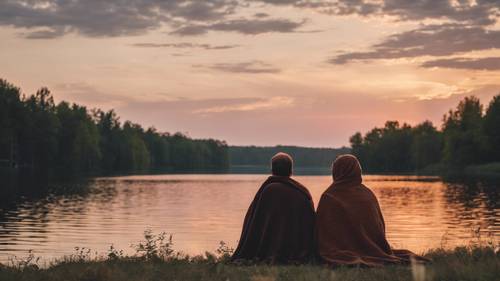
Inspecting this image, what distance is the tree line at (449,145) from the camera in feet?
372

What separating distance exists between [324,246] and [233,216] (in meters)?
24.6

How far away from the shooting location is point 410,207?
143 ft

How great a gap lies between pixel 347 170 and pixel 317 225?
1234mm

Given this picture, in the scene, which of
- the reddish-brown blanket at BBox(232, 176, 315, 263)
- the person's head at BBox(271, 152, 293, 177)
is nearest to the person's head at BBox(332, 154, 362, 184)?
the reddish-brown blanket at BBox(232, 176, 315, 263)

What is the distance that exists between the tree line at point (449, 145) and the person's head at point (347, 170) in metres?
105

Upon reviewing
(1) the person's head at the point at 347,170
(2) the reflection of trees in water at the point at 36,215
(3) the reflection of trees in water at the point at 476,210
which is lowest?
(3) the reflection of trees in water at the point at 476,210

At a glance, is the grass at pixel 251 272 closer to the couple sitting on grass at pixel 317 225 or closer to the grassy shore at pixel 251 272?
the grassy shore at pixel 251 272

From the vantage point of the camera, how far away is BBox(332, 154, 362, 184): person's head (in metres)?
12.6

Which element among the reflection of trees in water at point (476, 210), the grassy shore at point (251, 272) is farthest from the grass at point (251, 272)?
the reflection of trees in water at point (476, 210)

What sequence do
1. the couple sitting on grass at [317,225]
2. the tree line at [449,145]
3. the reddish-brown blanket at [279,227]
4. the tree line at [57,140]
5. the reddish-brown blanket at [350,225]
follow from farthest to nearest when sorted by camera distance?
the tree line at [57,140]
the tree line at [449,145]
the reddish-brown blanket at [279,227]
the couple sitting on grass at [317,225]
the reddish-brown blanket at [350,225]

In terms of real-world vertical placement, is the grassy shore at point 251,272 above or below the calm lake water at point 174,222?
above

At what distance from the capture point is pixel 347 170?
1262 cm

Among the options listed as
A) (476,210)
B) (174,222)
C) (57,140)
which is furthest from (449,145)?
(174,222)

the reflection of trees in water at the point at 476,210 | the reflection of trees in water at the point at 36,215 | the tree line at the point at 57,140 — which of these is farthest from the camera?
the tree line at the point at 57,140
